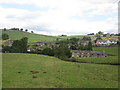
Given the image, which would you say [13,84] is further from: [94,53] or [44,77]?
[94,53]

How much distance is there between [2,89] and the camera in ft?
70.6

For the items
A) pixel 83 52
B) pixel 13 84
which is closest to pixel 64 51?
pixel 83 52

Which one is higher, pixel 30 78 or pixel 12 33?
pixel 12 33

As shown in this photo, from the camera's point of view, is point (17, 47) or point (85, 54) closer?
point (17, 47)

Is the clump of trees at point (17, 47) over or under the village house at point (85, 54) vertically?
over

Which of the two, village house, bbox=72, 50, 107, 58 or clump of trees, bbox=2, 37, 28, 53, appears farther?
village house, bbox=72, 50, 107, 58

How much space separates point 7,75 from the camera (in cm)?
2827

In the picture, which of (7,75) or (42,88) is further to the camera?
(7,75)

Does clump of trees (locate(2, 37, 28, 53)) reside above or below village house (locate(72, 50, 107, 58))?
above

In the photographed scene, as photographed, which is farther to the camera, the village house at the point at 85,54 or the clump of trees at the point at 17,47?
the village house at the point at 85,54

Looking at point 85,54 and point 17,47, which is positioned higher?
point 17,47

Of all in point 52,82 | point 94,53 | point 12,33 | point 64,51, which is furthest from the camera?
point 12,33

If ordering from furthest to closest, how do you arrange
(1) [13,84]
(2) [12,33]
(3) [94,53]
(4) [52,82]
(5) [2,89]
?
(2) [12,33], (3) [94,53], (4) [52,82], (1) [13,84], (5) [2,89]

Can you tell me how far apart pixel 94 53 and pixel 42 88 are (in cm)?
8947
